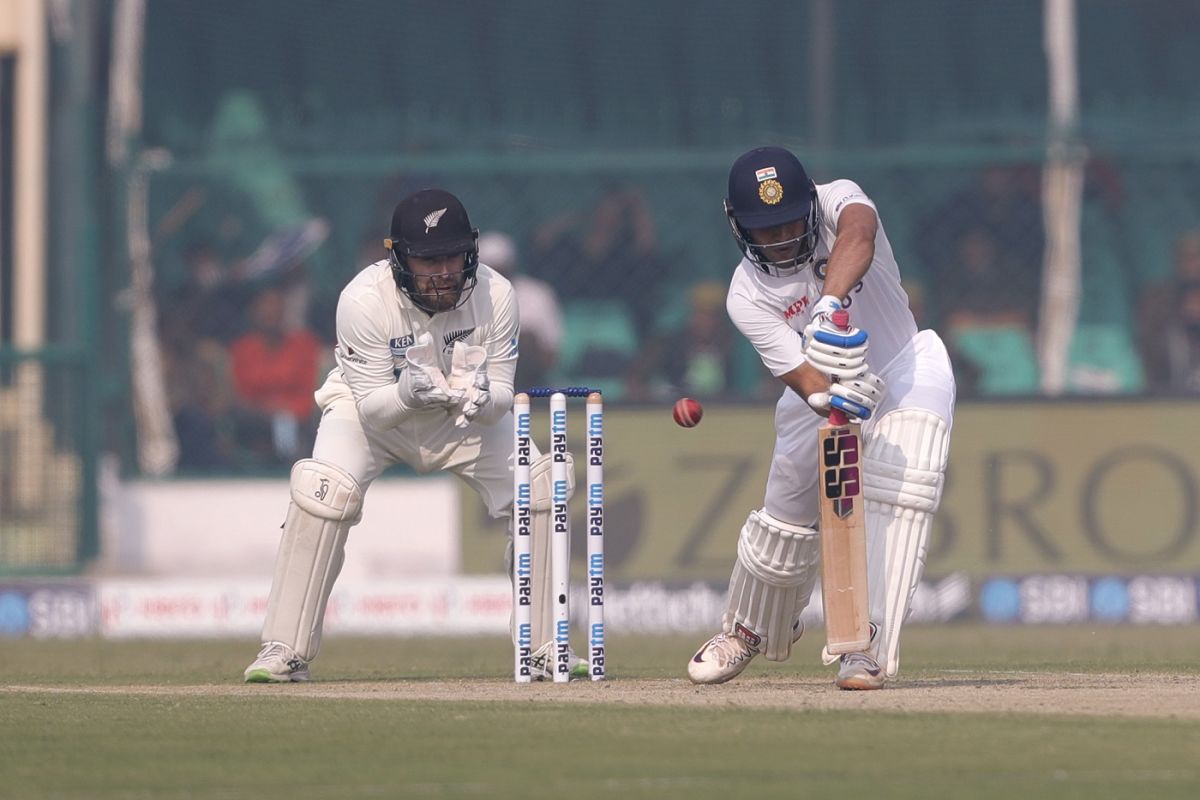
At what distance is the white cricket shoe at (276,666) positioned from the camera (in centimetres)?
813

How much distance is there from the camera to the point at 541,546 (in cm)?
827

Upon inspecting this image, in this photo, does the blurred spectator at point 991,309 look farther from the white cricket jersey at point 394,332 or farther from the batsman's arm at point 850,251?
the batsman's arm at point 850,251

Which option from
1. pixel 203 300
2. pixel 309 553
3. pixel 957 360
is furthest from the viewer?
pixel 203 300

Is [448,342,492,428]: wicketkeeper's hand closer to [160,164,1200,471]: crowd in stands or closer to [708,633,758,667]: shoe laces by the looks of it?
[708,633,758,667]: shoe laces

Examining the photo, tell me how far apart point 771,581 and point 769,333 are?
0.96 m

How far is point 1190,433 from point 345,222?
5.48 m

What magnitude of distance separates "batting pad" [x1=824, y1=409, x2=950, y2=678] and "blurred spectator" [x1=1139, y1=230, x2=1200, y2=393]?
742cm

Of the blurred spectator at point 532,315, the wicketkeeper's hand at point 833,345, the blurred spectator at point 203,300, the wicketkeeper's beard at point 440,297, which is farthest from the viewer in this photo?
the blurred spectator at point 203,300

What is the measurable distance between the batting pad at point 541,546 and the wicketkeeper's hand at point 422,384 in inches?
15.7

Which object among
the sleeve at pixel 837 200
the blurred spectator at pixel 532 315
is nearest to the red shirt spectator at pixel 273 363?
the blurred spectator at pixel 532 315

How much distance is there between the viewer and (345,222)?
15.0 m

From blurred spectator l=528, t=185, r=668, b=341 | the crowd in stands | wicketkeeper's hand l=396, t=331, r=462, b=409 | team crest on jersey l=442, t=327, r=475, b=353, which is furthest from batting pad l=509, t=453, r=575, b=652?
blurred spectator l=528, t=185, r=668, b=341

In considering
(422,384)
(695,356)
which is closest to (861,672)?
(422,384)

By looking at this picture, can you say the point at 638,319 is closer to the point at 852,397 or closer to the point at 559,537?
the point at 559,537
